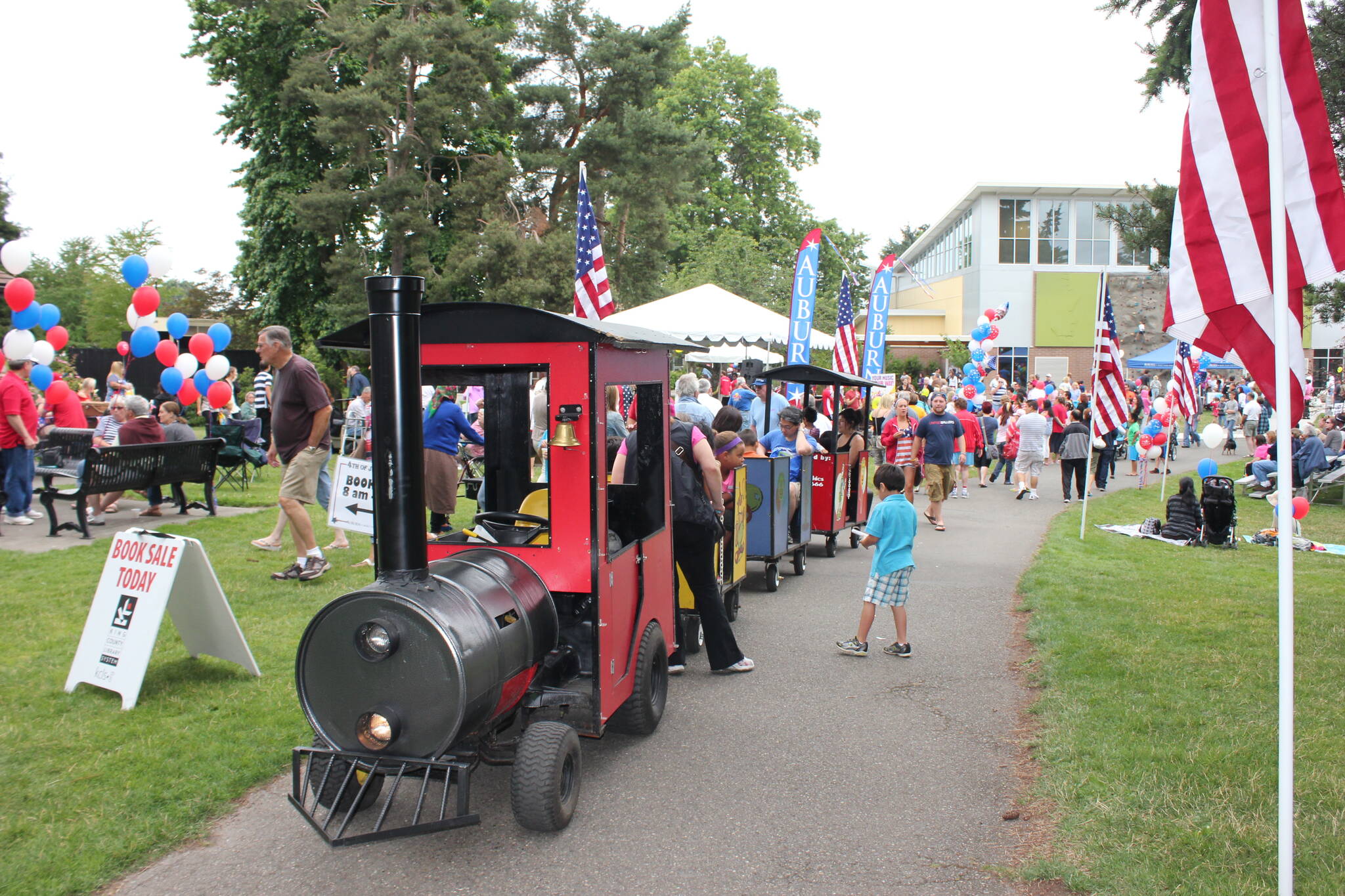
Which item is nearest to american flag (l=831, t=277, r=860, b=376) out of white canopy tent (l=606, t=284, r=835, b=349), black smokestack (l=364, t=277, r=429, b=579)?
white canopy tent (l=606, t=284, r=835, b=349)

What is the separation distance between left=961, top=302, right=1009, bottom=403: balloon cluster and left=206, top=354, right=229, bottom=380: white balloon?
1589cm

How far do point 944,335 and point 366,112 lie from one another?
29036mm

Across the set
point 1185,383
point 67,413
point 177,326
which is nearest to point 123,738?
point 67,413

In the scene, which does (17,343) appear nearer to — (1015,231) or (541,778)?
(541,778)

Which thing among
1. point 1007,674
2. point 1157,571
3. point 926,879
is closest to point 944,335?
point 1157,571

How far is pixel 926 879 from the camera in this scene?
12.4ft

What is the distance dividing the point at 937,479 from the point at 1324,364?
4133 centimetres

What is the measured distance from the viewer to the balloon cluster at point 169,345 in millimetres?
14812

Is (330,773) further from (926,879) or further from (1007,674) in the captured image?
(1007,674)

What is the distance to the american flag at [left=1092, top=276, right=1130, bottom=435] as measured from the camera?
42.6 feet

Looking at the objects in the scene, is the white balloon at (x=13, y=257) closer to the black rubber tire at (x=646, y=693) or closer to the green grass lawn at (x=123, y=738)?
the green grass lawn at (x=123, y=738)

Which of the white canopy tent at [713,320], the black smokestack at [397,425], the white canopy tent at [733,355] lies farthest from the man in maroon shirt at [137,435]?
the white canopy tent at [733,355]

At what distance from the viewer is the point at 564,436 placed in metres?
4.49

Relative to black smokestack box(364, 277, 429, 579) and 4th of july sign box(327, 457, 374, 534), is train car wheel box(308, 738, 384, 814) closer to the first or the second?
black smokestack box(364, 277, 429, 579)
